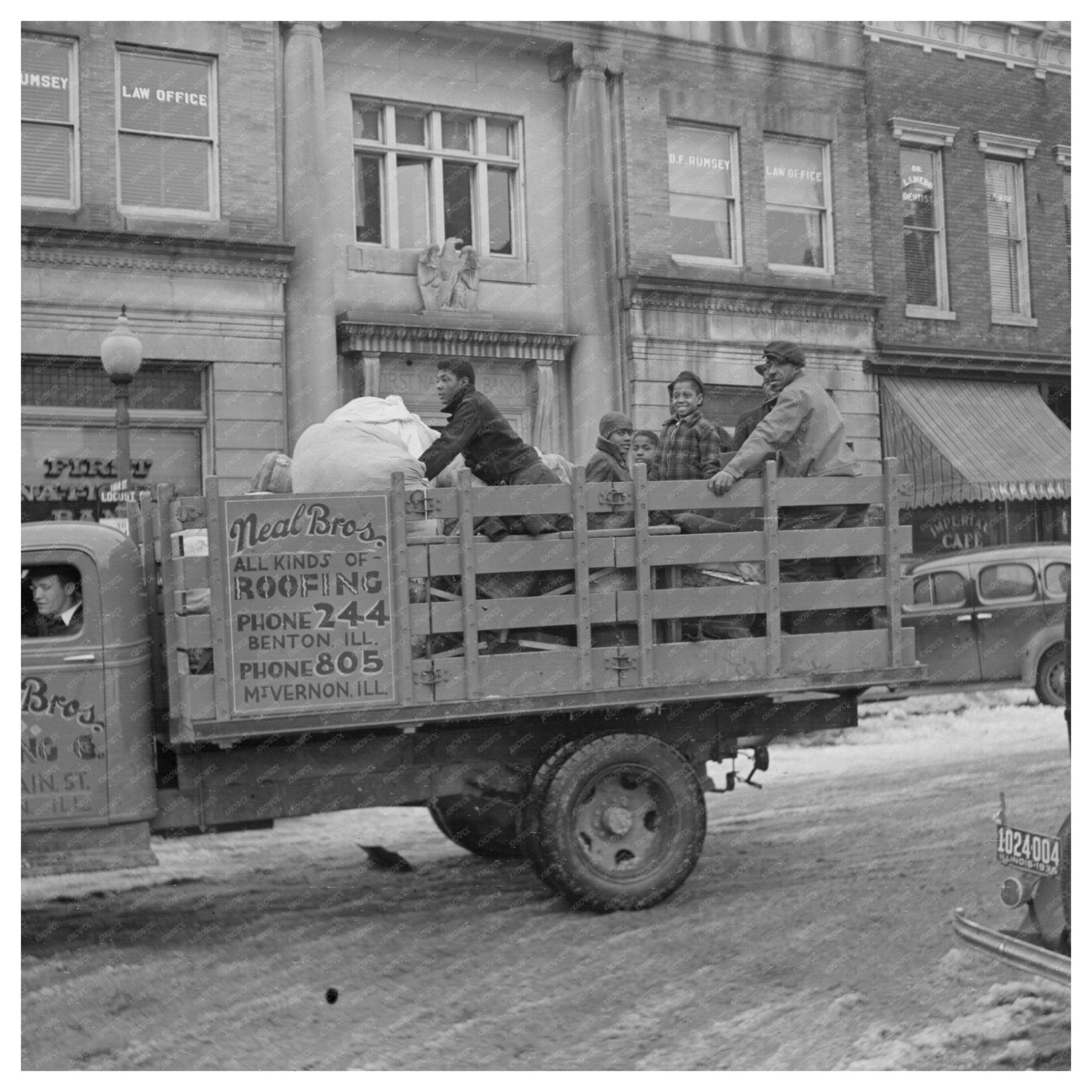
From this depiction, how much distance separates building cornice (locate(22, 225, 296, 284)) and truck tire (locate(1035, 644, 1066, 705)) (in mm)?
7232

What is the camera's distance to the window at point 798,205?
44.9 feet

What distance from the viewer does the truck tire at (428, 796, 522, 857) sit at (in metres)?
6.76

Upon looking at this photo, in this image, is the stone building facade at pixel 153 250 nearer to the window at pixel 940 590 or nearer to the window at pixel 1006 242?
the window at pixel 940 590

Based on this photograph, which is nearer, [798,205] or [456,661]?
[456,661]

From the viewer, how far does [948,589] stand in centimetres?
1082

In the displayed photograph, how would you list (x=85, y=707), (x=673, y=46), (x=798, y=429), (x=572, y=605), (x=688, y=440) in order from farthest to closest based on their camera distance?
(x=673, y=46)
(x=688, y=440)
(x=798, y=429)
(x=572, y=605)
(x=85, y=707)

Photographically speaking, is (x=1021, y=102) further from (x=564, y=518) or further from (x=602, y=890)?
(x=602, y=890)

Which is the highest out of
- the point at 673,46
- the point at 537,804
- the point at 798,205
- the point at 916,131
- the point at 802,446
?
the point at 673,46

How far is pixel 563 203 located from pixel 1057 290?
474 centimetres

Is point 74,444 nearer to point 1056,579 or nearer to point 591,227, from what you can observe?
point 591,227

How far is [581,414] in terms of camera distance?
1320 centimetres

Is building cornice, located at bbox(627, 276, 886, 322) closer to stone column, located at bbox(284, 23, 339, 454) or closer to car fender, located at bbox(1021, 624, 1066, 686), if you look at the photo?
stone column, located at bbox(284, 23, 339, 454)

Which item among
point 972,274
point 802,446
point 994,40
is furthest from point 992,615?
point 802,446

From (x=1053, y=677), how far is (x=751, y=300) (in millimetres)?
5273
